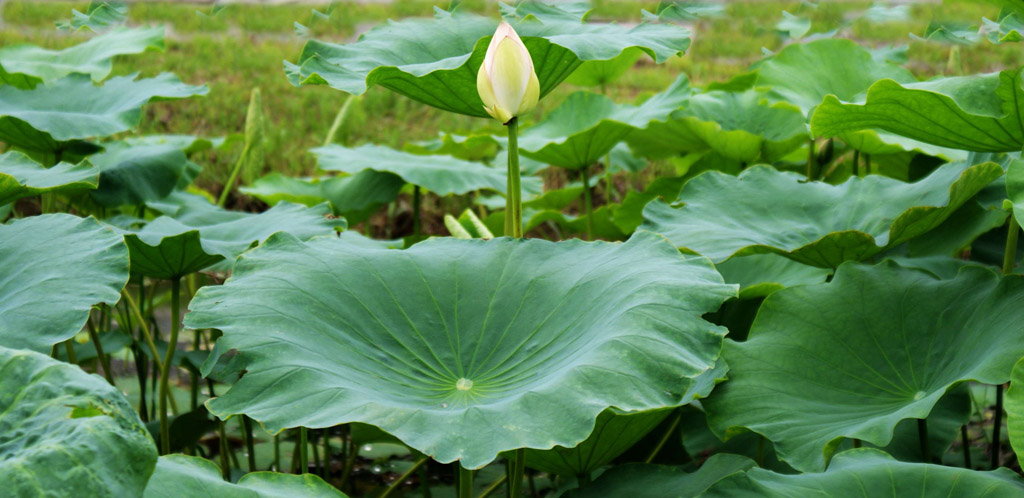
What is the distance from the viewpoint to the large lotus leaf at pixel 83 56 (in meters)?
1.97

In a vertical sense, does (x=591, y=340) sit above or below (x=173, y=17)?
above

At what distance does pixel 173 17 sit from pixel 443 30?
11.3 feet

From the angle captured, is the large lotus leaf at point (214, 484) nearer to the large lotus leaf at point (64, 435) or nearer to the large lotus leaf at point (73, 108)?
the large lotus leaf at point (64, 435)

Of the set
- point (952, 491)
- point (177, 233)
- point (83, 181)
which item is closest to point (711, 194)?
point (952, 491)

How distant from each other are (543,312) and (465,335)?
9cm

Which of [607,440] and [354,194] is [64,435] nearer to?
[607,440]

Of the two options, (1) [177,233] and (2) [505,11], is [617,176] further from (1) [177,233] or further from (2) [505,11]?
(1) [177,233]

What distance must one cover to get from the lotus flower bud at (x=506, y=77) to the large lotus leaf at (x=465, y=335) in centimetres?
17

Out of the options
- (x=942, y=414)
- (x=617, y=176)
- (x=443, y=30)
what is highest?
(x=443, y=30)

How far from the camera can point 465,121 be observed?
3.71 metres

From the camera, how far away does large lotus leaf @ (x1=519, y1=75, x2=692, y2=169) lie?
1.75m

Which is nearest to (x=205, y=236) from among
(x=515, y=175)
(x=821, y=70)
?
(x=515, y=175)

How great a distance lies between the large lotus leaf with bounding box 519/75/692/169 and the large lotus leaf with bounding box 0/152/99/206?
78 centimetres

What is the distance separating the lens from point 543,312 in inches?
42.8
